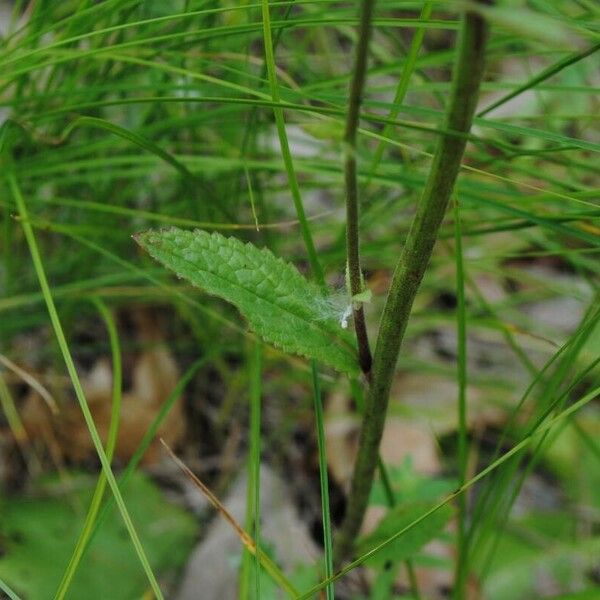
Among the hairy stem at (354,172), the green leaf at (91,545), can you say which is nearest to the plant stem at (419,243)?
the hairy stem at (354,172)

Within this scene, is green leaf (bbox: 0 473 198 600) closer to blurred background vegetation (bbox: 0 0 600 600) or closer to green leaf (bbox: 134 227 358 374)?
blurred background vegetation (bbox: 0 0 600 600)

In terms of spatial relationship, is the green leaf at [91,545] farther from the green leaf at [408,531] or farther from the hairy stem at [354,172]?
the hairy stem at [354,172]

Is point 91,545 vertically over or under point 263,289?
under

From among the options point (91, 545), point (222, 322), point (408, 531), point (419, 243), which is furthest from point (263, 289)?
point (91, 545)

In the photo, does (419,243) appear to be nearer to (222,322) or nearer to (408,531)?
(408,531)

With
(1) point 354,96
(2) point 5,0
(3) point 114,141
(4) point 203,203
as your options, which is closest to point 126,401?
(4) point 203,203

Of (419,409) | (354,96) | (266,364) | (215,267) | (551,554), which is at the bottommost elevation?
(551,554)

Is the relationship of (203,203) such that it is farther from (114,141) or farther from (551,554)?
(551,554)
